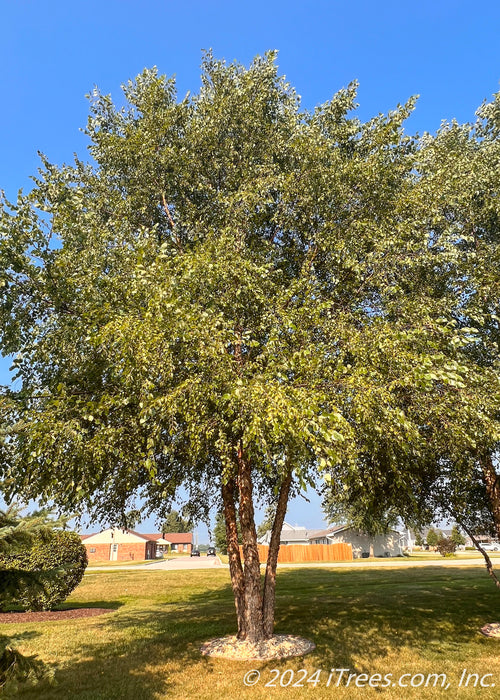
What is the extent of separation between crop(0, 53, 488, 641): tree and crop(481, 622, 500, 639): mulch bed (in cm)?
464

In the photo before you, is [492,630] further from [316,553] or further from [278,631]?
[316,553]

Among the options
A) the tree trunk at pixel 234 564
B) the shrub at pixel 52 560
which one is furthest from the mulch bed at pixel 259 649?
the shrub at pixel 52 560

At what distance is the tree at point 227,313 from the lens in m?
9.18

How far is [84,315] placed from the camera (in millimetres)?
9906

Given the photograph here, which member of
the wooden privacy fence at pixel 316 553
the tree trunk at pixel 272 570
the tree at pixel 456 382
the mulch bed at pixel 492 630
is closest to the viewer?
the tree at pixel 456 382

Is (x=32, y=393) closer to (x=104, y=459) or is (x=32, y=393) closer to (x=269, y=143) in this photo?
(x=104, y=459)

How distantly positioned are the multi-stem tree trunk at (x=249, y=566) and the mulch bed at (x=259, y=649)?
0.75 ft

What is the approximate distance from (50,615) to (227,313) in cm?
1556

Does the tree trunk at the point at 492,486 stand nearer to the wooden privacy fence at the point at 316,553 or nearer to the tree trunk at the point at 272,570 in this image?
the tree trunk at the point at 272,570

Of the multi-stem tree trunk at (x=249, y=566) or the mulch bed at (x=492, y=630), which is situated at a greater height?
the multi-stem tree trunk at (x=249, y=566)

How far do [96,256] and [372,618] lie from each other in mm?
14978

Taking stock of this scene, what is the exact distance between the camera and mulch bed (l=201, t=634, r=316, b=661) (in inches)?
440

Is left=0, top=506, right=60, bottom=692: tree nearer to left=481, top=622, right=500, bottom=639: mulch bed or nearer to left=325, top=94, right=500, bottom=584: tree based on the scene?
left=325, top=94, right=500, bottom=584: tree

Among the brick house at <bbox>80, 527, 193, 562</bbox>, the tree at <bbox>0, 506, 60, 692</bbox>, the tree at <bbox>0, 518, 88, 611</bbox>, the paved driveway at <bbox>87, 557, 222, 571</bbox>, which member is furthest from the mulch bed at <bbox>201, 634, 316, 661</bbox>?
the brick house at <bbox>80, 527, 193, 562</bbox>
